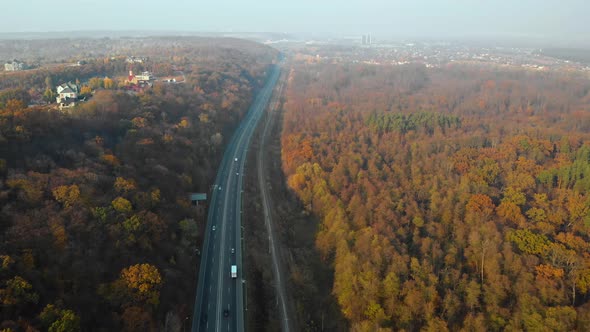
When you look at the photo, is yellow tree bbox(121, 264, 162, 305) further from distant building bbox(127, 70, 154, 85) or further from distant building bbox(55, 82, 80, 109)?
distant building bbox(127, 70, 154, 85)

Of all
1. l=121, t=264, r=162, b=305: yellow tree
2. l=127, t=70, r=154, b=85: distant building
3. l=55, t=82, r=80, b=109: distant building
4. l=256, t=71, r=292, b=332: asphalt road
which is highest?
l=127, t=70, r=154, b=85: distant building

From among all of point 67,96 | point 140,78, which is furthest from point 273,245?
point 140,78

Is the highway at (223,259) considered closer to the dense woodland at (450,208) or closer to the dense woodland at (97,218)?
the dense woodland at (97,218)

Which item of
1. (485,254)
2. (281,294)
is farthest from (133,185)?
(485,254)

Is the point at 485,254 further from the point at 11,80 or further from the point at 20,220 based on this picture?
the point at 11,80

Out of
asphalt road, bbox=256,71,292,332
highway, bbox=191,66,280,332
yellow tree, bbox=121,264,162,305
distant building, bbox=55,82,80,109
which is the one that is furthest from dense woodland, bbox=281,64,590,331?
distant building, bbox=55,82,80,109
